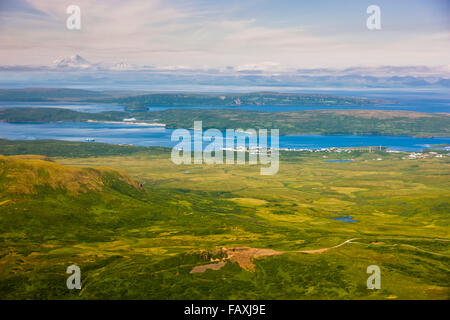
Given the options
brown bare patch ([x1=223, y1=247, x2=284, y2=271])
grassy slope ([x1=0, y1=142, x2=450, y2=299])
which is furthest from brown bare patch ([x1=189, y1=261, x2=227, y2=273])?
brown bare patch ([x1=223, y1=247, x2=284, y2=271])

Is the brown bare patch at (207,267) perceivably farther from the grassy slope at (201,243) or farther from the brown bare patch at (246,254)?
the brown bare patch at (246,254)

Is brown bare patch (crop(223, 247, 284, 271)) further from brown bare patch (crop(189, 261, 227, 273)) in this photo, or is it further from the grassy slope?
brown bare patch (crop(189, 261, 227, 273))

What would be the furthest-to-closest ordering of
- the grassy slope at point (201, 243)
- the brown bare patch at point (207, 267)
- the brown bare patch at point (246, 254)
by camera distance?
the brown bare patch at point (246, 254)
the brown bare patch at point (207, 267)
the grassy slope at point (201, 243)

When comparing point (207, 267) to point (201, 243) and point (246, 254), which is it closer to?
point (246, 254)

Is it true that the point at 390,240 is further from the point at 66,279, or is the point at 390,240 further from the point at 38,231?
the point at 38,231

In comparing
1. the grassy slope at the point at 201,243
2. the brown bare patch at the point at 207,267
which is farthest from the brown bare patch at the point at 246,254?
the brown bare patch at the point at 207,267

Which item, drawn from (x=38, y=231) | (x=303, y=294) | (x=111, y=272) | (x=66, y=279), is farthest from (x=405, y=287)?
(x=38, y=231)

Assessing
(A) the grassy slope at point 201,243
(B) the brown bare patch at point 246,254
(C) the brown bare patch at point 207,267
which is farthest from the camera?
(B) the brown bare patch at point 246,254
